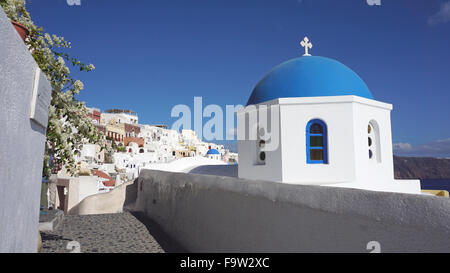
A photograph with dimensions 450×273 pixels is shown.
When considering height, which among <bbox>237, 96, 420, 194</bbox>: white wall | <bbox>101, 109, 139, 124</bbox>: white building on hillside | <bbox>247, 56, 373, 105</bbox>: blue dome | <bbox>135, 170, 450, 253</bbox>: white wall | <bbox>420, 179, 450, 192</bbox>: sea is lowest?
<bbox>420, 179, 450, 192</bbox>: sea

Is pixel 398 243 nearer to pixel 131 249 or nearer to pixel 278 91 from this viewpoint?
pixel 131 249

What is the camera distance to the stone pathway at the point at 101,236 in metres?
5.46

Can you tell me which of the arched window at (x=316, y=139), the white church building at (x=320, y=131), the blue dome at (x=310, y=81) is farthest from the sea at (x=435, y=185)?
the arched window at (x=316, y=139)

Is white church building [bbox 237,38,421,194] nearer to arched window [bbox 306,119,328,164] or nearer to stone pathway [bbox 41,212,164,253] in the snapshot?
arched window [bbox 306,119,328,164]

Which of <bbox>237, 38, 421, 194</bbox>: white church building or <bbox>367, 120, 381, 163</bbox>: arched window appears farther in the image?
<bbox>367, 120, 381, 163</bbox>: arched window

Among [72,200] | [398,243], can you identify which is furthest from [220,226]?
[72,200]

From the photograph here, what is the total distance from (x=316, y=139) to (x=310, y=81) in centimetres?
151

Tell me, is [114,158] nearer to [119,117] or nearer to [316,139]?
[119,117]

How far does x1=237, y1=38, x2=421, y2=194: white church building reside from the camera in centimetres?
705

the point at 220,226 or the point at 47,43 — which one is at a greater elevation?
the point at 47,43

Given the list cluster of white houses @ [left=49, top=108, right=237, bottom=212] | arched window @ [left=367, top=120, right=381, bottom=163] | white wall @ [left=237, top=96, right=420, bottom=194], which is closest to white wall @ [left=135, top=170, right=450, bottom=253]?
cluster of white houses @ [left=49, top=108, right=237, bottom=212]

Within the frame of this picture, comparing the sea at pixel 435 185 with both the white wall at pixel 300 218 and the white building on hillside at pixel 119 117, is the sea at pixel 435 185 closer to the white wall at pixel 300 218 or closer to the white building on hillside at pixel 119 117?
the white building on hillside at pixel 119 117

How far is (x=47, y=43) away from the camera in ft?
15.7
